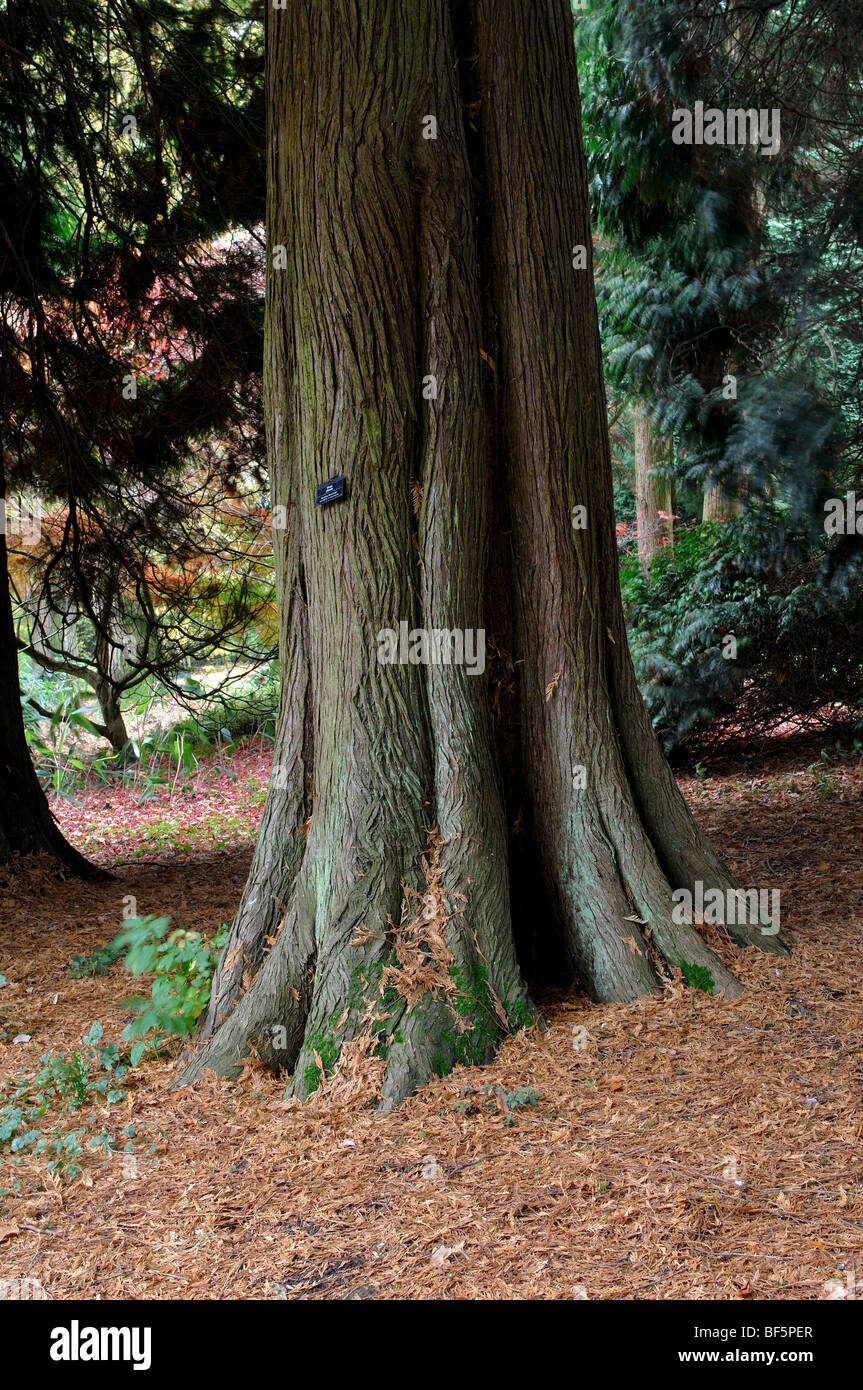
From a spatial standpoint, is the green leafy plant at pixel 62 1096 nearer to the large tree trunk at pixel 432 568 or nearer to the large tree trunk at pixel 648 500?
the large tree trunk at pixel 432 568

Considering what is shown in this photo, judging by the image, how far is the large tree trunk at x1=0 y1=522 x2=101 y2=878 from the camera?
275 inches

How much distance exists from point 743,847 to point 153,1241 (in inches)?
189

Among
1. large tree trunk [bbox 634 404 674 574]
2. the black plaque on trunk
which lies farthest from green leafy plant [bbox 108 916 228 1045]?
large tree trunk [bbox 634 404 674 574]

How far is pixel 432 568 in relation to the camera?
152 inches

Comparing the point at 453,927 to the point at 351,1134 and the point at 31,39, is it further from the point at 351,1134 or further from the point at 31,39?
the point at 31,39

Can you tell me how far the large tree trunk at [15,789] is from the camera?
6977 mm

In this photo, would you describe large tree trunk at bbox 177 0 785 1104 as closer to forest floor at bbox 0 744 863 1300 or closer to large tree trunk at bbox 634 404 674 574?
forest floor at bbox 0 744 863 1300

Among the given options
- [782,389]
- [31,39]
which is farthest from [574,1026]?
Answer: [31,39]

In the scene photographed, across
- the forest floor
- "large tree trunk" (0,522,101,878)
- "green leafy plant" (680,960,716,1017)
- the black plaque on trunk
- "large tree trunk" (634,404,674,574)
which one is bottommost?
the forest floor

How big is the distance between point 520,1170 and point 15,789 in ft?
17.1

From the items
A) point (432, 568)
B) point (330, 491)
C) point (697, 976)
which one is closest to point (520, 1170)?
point (697, 976)

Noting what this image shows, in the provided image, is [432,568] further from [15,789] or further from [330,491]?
[15,789]

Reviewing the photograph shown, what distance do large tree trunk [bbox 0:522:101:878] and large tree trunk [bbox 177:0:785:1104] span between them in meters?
3.58

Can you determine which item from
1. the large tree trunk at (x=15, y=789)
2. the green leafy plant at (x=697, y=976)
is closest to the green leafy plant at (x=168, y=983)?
the green leafy plant at (x=697, y=976)
